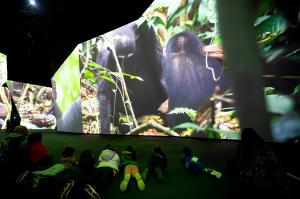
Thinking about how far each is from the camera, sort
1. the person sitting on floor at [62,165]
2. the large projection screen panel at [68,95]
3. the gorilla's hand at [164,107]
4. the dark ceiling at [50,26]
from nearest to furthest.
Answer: the person sitting on floor at [62,165]
the dark ceiling at [50,26]
the gorilla's hand at [164,107]
the large projection screen panel at [68,95]

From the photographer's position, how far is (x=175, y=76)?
7.00 metres

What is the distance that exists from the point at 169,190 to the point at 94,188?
97cm

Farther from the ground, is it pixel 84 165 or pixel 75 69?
pixel 75 69

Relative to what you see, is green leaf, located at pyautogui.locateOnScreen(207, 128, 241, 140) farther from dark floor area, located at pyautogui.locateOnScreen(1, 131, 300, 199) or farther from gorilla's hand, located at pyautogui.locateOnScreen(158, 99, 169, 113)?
gorilla's hand, located at pyautogui.locateOnScreen(158, 99, 169, 113)

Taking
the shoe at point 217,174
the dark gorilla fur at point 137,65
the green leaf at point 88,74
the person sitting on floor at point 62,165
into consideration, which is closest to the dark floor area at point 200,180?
the shoe at point 217,174

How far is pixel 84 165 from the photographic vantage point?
336 centimetres

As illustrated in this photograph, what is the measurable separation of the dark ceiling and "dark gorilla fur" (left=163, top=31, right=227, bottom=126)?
1.46m

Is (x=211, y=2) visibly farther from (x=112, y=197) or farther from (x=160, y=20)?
(x=112, y=197)

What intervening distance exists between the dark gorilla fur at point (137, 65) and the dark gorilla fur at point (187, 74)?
36 centimetres

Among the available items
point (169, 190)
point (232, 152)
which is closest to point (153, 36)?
point (232, 152)

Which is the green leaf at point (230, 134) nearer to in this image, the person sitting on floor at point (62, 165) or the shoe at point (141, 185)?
the shoe at point (141, 185)

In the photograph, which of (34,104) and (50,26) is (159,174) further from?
(34,104)

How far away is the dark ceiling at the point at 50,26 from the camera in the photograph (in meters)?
6.26

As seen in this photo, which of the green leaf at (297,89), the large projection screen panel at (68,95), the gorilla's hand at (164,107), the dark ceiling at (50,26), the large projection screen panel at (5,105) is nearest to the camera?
the green leaf at (297,89)
